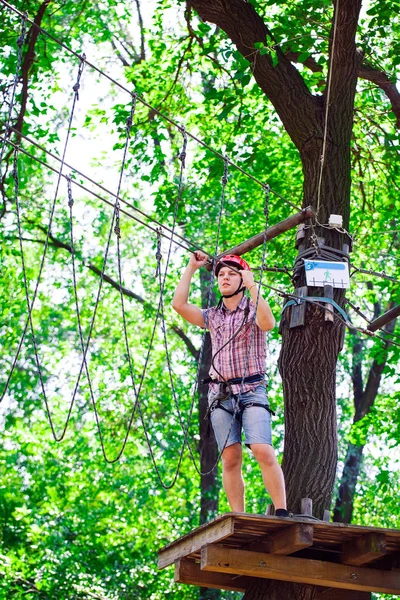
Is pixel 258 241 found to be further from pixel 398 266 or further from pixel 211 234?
pixel 211 234

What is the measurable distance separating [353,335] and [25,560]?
5555mm

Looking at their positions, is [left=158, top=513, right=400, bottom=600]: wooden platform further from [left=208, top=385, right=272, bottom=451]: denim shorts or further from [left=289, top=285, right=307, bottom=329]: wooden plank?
[left=289, top=285, right=307, bottom=329]: wooden plank

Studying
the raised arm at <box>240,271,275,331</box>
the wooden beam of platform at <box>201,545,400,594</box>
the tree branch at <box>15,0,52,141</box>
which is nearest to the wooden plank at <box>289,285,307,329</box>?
the raised arm at <box>240,271,275,331</box>

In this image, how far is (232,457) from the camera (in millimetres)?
4461

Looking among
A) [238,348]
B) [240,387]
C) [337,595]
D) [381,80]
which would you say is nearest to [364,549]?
[337,595]

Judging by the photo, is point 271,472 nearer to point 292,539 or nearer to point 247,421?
point 247,421

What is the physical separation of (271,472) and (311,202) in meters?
2.11

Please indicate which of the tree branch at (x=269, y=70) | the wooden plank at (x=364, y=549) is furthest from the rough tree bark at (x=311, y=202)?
the wooden plank at (x=364, y=549)

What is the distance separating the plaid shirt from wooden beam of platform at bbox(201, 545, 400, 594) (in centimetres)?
77

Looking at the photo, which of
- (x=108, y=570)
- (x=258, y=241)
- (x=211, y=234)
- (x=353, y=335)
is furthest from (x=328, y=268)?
(x=108, y=570)

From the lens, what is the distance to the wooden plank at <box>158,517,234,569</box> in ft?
12.7

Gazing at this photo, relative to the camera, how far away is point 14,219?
12.5 m

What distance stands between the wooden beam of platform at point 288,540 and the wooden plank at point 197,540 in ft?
0.87

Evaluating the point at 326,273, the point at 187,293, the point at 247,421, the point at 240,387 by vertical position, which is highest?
the point at 326,273
